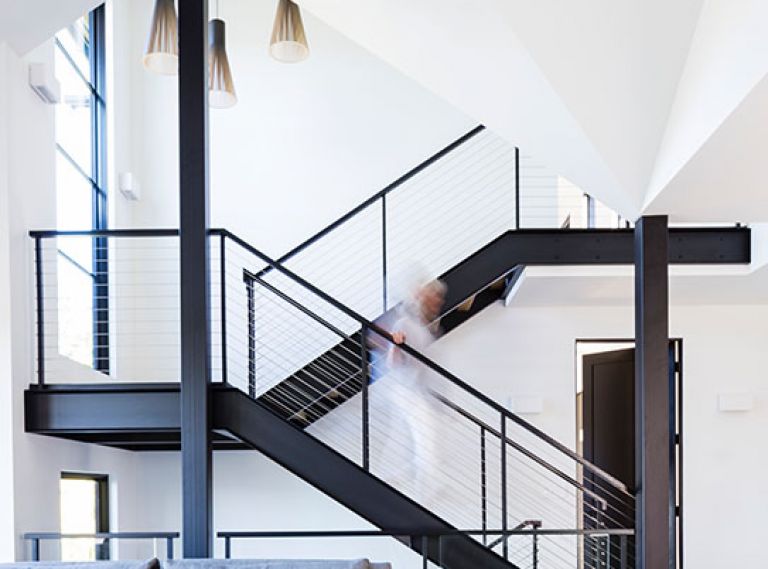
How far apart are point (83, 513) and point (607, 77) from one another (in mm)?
4594

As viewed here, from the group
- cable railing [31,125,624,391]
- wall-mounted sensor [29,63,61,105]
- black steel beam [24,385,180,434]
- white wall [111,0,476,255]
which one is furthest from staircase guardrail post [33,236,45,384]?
white wall [111,0,476,255]

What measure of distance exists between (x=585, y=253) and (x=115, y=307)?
367 cm

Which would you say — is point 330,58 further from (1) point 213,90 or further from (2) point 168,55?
(2) point 168,55

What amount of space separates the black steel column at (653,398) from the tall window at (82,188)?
3.67 metres

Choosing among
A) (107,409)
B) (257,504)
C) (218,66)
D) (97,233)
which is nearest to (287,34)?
(218,66)

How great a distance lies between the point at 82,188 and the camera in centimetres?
593

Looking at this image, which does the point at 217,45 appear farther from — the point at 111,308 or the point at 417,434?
the point at 417,434

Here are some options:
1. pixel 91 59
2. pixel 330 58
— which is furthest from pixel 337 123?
pixel 91 59

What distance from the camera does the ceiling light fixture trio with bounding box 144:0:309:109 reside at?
4.45 m

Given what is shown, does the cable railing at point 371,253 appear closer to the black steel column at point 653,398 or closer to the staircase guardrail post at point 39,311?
the staircase guardrail post at point 39,311

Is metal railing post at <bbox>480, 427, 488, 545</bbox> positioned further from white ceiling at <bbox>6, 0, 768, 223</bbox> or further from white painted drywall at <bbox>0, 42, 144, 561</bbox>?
white painted drywall at <bbox>0, 42, 144, 561</bbox>

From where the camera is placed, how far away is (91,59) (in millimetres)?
6234

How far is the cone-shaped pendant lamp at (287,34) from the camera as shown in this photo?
4.66 m

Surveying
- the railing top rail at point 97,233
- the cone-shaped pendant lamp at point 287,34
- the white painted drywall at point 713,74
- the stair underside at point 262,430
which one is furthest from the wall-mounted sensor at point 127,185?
the white painted drywall at point 713,74
